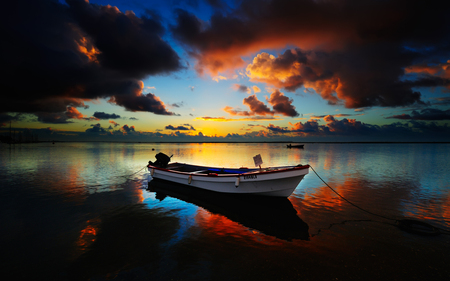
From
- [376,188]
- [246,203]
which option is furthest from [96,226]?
[376,188]

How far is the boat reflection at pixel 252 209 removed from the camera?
10.2m

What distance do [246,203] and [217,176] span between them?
288 cm

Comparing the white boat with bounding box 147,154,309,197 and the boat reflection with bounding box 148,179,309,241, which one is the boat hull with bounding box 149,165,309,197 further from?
the boat reflection with bounding box 148,179,309,241

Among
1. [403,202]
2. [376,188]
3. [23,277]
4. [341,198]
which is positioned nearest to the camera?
[23,277]

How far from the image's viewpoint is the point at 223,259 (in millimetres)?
7418

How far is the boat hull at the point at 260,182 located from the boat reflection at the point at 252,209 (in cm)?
90

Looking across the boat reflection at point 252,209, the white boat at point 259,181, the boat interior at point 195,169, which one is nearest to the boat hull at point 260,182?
the white boat at point 259,181

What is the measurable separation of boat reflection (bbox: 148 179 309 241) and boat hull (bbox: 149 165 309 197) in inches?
35.5

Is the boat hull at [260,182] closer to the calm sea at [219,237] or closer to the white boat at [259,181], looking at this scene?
the white boat at [259,181]

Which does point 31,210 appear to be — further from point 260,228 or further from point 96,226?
point 260,228

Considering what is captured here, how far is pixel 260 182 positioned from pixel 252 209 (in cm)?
184

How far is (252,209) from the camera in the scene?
1340 centimetres

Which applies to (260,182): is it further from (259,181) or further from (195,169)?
(195,169)

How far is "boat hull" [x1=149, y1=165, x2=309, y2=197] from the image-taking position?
12.9 metres
